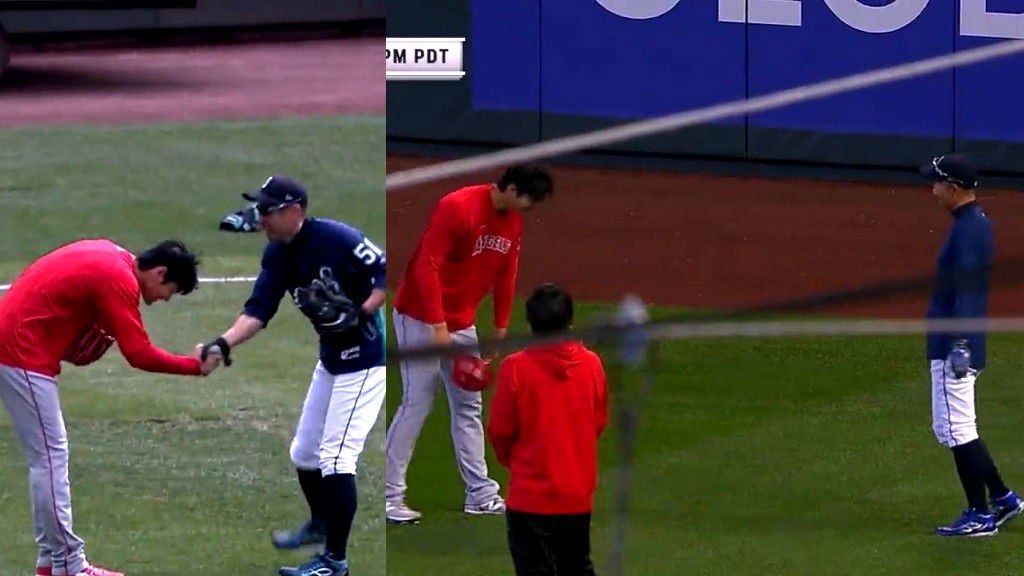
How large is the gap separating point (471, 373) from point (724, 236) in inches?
249

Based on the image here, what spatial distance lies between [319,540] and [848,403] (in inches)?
111

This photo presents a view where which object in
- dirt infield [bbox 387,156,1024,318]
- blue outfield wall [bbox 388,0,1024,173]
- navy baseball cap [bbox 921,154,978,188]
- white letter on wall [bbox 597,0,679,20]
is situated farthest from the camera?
white letter on wall [bbox 597,0,679,20]

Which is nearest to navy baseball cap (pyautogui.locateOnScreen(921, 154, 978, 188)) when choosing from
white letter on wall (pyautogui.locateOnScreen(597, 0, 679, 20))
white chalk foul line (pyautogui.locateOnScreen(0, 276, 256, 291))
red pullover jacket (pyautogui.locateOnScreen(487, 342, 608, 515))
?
red pullover jacket (pyautogui.locateOnScreen(487, 342, 608, 515))

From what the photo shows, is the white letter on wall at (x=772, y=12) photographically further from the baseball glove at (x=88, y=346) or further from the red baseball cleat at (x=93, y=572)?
the red baseball cleat at (x=93, y=572)

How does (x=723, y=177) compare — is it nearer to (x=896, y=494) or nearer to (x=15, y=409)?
(x=896, y=494)

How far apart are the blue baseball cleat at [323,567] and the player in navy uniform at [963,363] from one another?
2005mm

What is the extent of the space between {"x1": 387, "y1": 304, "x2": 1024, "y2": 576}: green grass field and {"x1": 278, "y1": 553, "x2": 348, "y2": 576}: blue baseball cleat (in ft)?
0.78

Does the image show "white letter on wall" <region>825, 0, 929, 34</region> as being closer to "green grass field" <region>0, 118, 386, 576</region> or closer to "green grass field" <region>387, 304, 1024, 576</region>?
"green grass field" <region>0, 118, 386, 576</region>

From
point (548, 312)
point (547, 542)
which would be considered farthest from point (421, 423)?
point (548, 312)

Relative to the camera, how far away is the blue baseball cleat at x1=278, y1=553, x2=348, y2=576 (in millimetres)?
5691

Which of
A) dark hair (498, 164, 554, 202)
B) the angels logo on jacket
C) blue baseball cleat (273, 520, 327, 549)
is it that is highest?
dark hair (498, 164, 554, 202)

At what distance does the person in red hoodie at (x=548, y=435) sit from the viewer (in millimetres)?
4793

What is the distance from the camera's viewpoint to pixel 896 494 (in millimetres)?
6500

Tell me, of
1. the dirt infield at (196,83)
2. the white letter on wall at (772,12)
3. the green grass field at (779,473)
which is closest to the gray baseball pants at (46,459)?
the green grass field at (779,473)
